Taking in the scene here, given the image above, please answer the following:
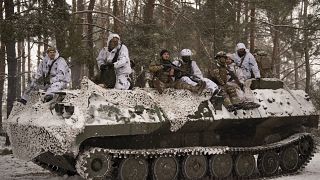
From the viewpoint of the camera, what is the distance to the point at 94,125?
7.75 m

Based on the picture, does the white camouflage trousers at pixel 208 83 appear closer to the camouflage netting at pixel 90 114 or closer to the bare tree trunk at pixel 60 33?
the camouflage netting at pixel 90 114

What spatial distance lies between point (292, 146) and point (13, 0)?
8.57 meters

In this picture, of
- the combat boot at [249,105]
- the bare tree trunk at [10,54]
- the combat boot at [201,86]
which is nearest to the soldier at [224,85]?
the combat boot at [249,105]

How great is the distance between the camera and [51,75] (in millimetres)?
9469


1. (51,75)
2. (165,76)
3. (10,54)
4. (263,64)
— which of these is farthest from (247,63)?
(10,54)

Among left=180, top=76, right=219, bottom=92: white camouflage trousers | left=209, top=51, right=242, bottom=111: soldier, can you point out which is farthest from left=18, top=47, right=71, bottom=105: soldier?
left=209, top=51, right=242, bottom=111: soldier

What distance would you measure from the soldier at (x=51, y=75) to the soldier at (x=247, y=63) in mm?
4321

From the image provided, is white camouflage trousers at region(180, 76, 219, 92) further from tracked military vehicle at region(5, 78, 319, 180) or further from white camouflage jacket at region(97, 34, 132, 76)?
white camouflage jacket at region(97, 34, 132, 76)

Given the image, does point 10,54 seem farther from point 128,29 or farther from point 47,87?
point 47,87

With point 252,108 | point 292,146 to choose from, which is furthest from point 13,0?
point 292,146

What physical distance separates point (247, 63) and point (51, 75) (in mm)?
4718

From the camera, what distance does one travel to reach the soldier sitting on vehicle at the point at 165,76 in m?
9.17

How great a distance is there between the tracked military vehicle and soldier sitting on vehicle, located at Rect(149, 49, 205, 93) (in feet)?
0.53

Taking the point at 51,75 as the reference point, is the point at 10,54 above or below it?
above
